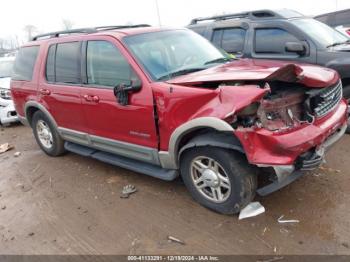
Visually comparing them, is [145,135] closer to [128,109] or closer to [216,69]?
[128,109]

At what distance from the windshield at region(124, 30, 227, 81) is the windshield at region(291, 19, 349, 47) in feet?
6.50

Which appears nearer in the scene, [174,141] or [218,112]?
[218,112]

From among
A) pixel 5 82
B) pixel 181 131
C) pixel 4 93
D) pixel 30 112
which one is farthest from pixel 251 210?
pixel 5 82

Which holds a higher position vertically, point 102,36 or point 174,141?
point 102,36

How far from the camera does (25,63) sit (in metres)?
5.93

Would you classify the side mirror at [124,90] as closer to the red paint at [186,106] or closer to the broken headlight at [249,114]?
the red paint at [186,106]

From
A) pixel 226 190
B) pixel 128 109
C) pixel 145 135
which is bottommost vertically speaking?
pixel 226 190

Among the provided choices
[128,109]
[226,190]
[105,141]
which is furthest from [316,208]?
[105,141]

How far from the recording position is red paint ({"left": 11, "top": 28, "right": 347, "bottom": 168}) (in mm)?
3104

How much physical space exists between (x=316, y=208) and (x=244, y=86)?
1465mm

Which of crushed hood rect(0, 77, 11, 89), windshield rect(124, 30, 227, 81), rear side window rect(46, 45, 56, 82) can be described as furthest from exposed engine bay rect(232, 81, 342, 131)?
crushed hood rect(0, 77, 11, 89)

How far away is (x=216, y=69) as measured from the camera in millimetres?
3986

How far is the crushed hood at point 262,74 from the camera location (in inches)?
124

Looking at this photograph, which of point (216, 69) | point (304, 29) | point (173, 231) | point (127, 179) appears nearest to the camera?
point (173, 231)
